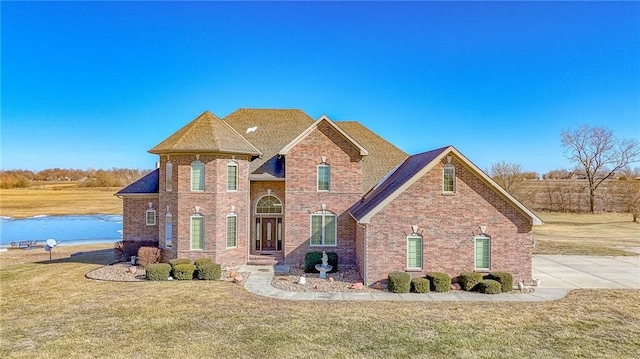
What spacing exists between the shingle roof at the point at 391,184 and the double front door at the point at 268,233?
458 cm

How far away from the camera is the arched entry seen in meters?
21.3

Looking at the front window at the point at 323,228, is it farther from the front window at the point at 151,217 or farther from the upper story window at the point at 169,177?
the front window at the point at 151,217

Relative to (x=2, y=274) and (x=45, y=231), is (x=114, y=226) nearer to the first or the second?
(x=45, y=231)

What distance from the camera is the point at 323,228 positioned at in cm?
2008

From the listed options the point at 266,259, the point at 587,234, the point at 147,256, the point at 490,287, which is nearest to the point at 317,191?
the point at 266,259

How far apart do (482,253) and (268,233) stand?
1136 cm

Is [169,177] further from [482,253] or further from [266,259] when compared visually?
[482,253]

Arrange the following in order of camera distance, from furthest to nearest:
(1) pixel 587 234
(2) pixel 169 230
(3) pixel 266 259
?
(1) pixel 587 234
(3) pixel 266 259
(2) pixel 169 230

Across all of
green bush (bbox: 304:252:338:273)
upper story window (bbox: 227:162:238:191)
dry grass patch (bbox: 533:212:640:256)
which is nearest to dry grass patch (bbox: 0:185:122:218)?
upper story window (bbox: 227:162:238:191)

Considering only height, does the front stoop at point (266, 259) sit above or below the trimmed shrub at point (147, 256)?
below

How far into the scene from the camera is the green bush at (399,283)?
1484cm

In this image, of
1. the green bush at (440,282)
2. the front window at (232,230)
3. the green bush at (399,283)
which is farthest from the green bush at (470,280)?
the front window at (232,230)

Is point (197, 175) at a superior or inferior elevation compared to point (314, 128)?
inferior


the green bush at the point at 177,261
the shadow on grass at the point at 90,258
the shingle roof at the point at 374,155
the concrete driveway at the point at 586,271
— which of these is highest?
the shingle roof at the point at 374,155
